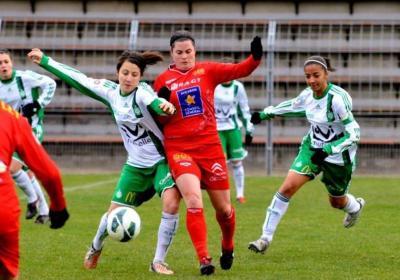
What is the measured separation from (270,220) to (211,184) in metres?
1.53

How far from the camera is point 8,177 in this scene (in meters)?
5.12

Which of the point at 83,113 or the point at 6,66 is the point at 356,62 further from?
the point at 6,66

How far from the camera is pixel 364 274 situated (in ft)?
26.7

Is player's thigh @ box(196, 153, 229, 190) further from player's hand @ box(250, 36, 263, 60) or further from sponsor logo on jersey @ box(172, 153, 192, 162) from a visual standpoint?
player's hand @ box(250, 36, 263, 60)

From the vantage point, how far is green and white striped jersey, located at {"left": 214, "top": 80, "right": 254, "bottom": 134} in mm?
15500

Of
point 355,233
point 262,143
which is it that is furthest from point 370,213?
point 262,143

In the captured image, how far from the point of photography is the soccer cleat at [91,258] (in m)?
8.50

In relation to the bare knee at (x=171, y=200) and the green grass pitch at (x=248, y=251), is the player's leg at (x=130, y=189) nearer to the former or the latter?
the bare knee at (x=171, y=200)

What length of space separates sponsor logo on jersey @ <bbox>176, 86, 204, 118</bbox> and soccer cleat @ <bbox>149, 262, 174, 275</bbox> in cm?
131

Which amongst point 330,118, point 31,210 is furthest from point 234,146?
point 330,118

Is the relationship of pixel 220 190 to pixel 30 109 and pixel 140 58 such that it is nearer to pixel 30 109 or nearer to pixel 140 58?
pixel 140 58

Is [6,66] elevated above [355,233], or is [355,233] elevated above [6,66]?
[6,66]

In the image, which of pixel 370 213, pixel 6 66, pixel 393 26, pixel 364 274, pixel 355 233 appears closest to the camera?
pixel 364 274

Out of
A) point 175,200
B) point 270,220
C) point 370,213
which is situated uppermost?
point 175,200
